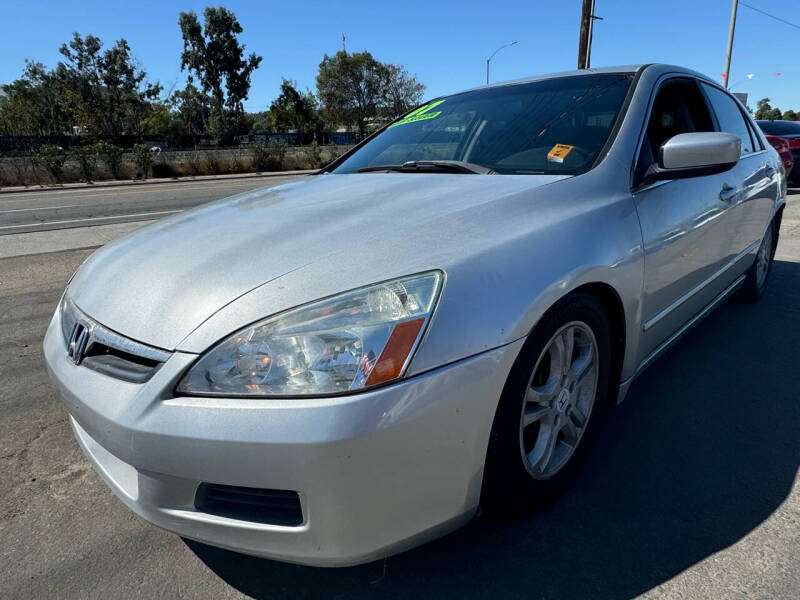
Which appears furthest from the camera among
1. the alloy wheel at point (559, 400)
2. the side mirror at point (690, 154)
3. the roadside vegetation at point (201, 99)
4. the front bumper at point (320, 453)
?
the roadside vegetation at point (201, 99)

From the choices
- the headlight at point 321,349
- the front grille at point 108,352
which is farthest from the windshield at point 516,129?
the front grille at point 108,352

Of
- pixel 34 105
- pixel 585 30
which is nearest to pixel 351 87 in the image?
pixel 34 105

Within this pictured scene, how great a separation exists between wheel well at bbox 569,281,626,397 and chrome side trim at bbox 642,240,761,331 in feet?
0.54

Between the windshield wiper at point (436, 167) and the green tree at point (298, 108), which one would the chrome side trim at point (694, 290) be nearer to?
the windshield wiper at point (436, 167)

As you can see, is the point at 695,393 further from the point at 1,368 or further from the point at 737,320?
the point at 1,368

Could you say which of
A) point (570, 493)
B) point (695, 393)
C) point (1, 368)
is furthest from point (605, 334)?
point (1, 368)

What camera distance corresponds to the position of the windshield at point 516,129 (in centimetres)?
236

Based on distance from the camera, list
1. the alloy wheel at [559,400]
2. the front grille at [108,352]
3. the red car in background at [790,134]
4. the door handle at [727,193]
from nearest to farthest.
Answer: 1. the front grille at [108,352]
2. the alloy wheel at [559,400]
3. the door handle at [727,193]
4. the red car in background at [790,134]

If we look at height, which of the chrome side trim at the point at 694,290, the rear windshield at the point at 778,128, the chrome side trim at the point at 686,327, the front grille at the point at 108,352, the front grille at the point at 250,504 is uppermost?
the rear windshield at the point at 778,128

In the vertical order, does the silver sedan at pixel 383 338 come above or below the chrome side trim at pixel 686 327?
above

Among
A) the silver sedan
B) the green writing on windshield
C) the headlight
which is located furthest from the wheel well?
the green writing on windshield

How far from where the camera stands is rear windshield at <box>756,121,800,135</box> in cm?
1118

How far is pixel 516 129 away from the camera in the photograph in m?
2.63

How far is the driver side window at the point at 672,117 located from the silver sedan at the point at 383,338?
45 mm
